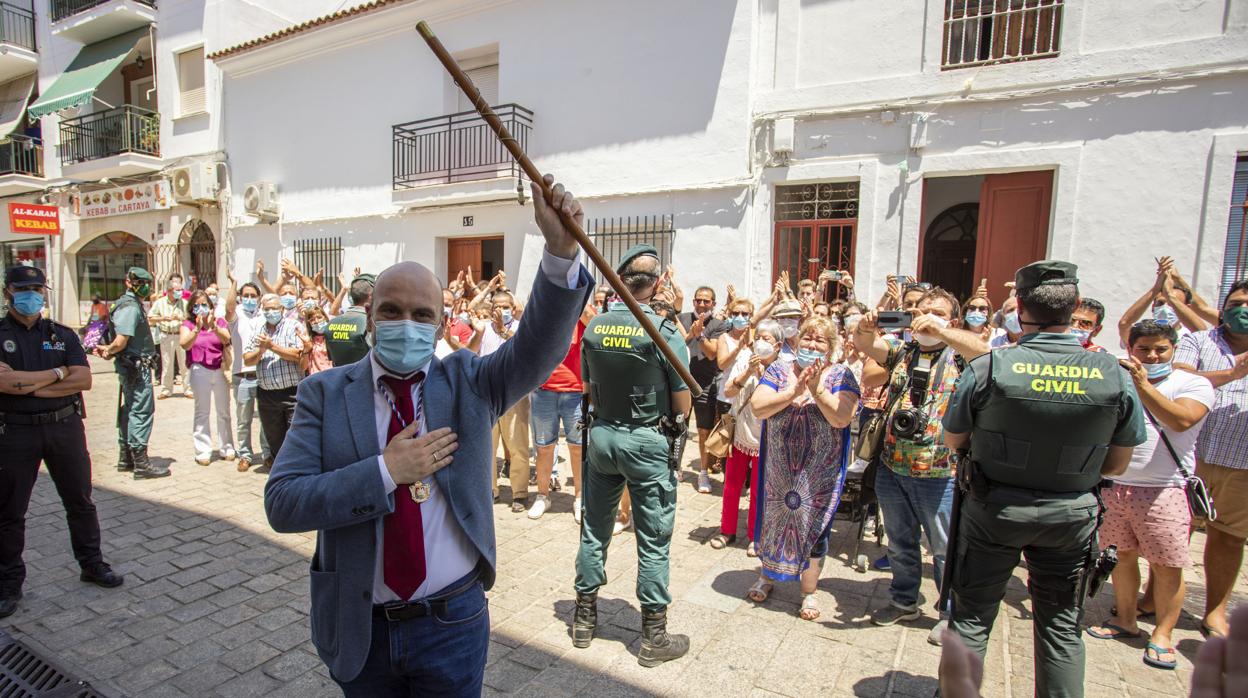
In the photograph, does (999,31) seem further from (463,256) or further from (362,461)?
(463,256)

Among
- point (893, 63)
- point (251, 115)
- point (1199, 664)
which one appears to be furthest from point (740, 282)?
point (251, 115)

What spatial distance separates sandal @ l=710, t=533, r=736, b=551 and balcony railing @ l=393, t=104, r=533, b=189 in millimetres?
8166

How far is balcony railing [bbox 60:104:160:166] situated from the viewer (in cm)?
1595

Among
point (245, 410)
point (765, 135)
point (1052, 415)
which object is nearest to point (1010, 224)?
point (765, 135)

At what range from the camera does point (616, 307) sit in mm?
3701

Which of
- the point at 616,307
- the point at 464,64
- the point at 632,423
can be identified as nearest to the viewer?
the point at 632,423

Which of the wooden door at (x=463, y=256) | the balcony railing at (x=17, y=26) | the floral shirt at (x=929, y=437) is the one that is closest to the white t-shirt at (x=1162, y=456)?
the floral shirt at (x=929, y=437)

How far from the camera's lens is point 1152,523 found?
136 inches

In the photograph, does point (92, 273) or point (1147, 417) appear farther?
point (92, 273)

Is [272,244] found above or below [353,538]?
above

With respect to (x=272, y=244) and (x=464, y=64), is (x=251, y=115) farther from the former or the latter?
(x=464, y=64)

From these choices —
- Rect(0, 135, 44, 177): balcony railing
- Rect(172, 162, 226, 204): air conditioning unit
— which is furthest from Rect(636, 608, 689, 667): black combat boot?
Rect(0, 135, 44, 177): balcony railing

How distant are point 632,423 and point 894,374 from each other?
1.62 metres

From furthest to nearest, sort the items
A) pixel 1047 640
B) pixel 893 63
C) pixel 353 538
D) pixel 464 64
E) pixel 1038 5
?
pixel 464 64
pixel 893 63
pixel 1038 5
pixel 1047 640
pixel 353 538
